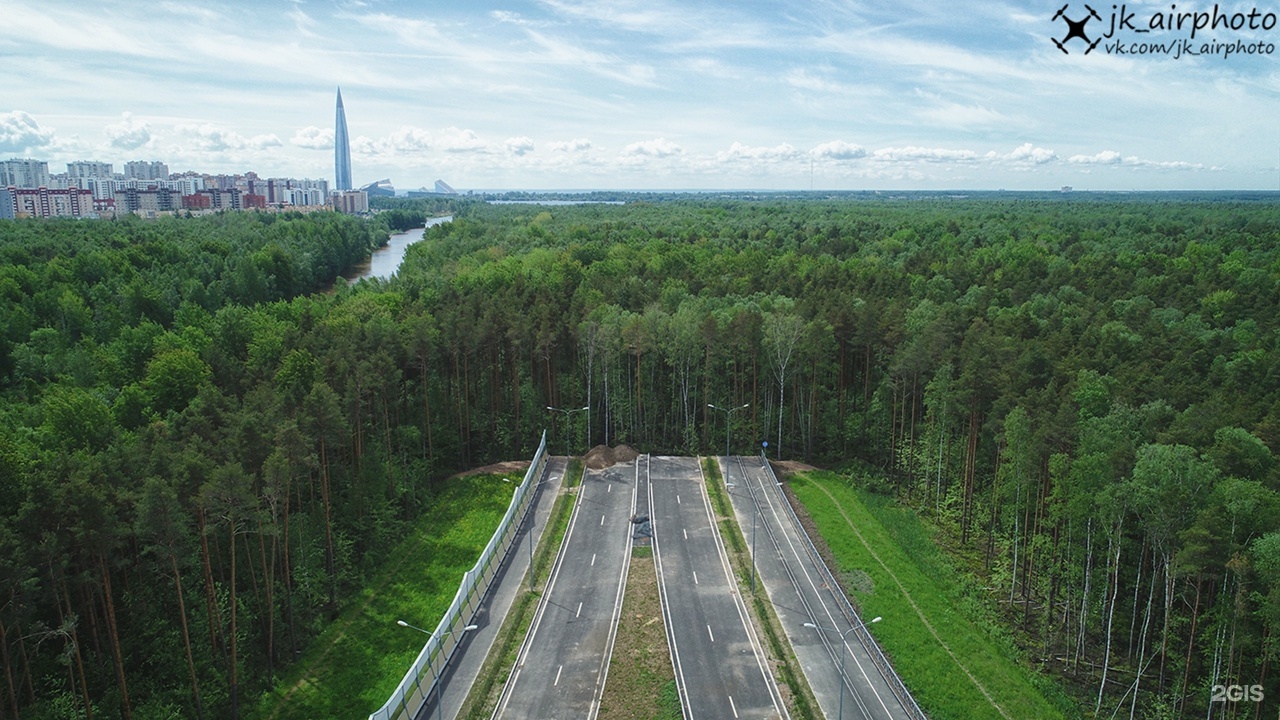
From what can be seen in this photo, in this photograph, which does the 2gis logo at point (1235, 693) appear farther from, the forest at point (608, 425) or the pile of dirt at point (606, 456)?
the pile of dirt at point (606, 456)

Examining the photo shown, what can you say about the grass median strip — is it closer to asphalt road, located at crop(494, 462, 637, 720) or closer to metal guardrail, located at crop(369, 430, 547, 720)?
asphalt road, located at crop(494, 462, 637, 720)

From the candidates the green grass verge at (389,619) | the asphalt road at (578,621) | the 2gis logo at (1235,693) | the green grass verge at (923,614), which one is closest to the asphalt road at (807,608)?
the green grass verge at (923,614)

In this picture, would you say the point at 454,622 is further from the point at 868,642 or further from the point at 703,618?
the point at 868,642

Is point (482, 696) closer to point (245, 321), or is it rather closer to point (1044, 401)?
point (1044, 401)

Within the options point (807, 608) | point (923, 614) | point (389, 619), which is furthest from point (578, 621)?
point (923, 614)

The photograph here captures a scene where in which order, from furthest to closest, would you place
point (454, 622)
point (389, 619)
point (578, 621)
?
1. point (389, 619)
2. point (578, 621)
3. point (454, 622)

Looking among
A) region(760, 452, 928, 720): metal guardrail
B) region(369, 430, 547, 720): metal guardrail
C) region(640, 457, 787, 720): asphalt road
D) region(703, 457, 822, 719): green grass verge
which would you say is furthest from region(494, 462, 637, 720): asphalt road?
region(760, 452, 928, 720): metal guardrail

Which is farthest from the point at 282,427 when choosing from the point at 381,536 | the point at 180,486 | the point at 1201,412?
the point at 1201,412
